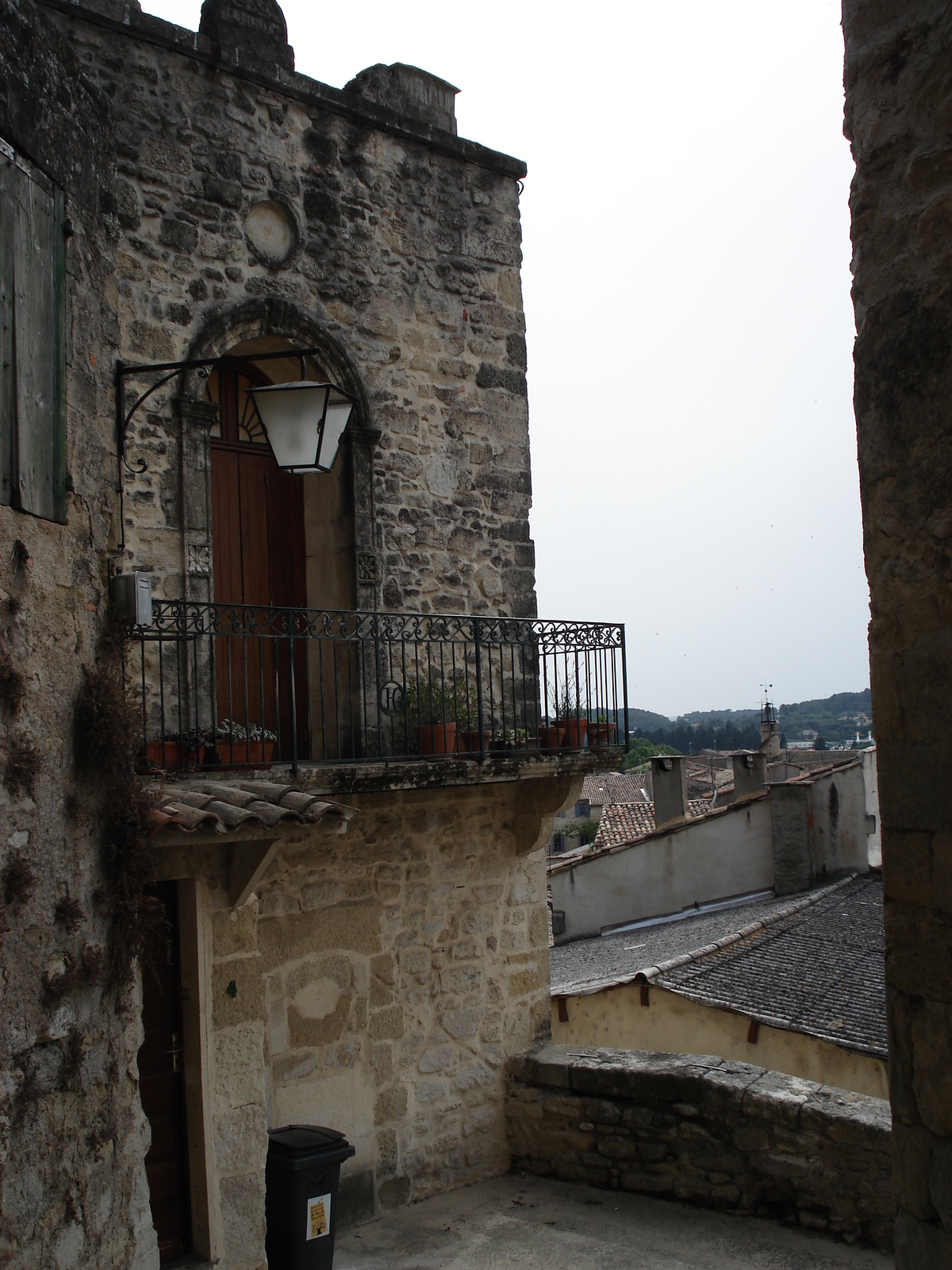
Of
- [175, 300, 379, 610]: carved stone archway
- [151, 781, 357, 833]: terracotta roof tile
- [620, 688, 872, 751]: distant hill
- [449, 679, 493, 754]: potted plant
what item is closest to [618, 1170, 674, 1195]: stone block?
[449, 679, 493, 754]: potted plant

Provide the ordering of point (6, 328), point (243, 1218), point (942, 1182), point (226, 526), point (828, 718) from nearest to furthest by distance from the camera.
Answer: point (942, 1182)
point (6, 328)
point (243, 1218)
point (226, 526)
point (828, 718)

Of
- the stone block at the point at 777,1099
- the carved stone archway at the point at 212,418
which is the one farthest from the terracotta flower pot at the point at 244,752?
the stone block at the point at 777,1099

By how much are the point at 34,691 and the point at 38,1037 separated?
1214 mm

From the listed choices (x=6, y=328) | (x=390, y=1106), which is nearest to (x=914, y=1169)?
(x=6, y=328)

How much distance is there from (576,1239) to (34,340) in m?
5.52

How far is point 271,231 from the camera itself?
287 inches

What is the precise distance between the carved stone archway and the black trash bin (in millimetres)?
3155

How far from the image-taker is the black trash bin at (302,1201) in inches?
237

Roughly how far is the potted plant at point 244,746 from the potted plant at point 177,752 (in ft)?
0.34

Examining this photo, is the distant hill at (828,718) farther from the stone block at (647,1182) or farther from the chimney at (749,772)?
the stone block at (647,1182)

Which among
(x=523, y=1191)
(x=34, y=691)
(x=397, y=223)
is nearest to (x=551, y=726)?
(x=523, y=1191)

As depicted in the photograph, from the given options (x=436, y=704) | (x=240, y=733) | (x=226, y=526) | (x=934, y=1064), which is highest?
(x=226, y=526)

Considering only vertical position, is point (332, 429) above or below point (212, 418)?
below

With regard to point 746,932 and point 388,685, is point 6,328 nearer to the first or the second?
point 388,685
